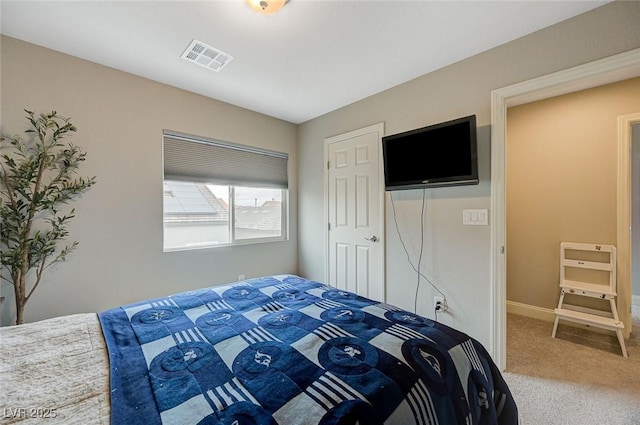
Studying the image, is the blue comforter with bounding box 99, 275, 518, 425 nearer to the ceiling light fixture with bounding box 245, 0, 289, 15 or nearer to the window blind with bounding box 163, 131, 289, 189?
the window blind with bounding box 163, 131, 289, 189

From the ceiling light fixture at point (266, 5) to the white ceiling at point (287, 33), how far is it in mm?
87

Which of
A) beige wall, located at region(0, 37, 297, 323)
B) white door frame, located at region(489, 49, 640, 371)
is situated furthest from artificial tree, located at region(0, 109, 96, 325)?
white door frame, located at region(489, 49, 640, 371)

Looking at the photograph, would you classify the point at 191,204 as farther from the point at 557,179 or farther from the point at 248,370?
the point at 557,179

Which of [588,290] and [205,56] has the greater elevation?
[205,56]

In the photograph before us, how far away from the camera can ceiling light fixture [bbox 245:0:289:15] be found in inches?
58.4

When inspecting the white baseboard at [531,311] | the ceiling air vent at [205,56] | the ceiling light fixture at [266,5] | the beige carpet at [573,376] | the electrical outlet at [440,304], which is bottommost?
the beige carpet at [573,376]

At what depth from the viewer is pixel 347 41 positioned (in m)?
1.91

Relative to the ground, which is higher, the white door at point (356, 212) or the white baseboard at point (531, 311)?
the white door at point (356, 212)

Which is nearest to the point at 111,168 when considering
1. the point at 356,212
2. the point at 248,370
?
the point at 248,370

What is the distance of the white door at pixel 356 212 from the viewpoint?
2.75 metres

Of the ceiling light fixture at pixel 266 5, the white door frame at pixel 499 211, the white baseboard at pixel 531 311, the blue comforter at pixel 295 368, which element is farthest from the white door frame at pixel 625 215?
the ceiling light fixture at pixel 266 5

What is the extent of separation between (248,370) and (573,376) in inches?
96.7

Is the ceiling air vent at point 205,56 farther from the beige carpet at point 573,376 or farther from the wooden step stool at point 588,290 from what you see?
the wooden step stool at point 588,290

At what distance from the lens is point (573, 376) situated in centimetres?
189
